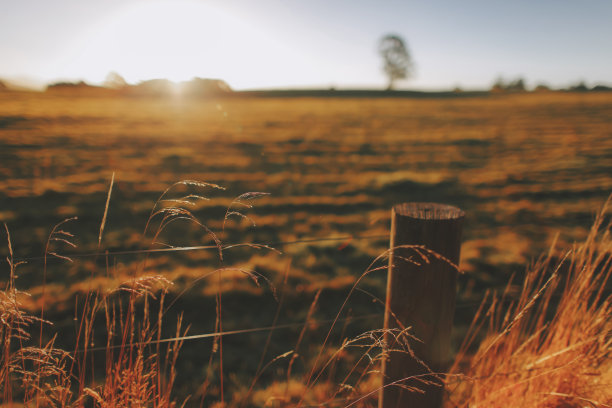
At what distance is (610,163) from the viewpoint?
13.1 m

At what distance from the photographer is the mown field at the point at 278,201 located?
414 cm

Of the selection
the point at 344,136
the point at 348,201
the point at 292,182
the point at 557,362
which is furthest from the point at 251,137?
the point at 557,362

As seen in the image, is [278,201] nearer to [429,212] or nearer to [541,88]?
[429,212]

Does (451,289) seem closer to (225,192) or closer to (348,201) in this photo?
(348,201)

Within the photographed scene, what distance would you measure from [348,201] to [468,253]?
3755mm

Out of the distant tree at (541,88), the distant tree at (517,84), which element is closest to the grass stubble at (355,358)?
the distant tree at (541,88)

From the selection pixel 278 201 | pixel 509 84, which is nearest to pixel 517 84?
pixel 509 84

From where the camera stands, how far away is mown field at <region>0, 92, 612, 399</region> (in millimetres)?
4145

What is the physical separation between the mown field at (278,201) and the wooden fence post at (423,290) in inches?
6.2

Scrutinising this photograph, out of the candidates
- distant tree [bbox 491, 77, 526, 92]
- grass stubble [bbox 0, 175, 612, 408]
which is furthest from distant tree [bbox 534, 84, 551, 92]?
grass stubble [bbox 0, 175, 612, 408]

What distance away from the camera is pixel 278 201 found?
347 inches

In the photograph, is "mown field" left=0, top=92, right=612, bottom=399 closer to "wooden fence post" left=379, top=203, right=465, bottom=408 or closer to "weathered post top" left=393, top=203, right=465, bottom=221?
"wooden fence post" left=379, top=203, right=465, bottom=408

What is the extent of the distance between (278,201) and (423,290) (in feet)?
24.8

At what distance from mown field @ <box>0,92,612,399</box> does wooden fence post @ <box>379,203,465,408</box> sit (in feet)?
0.52
